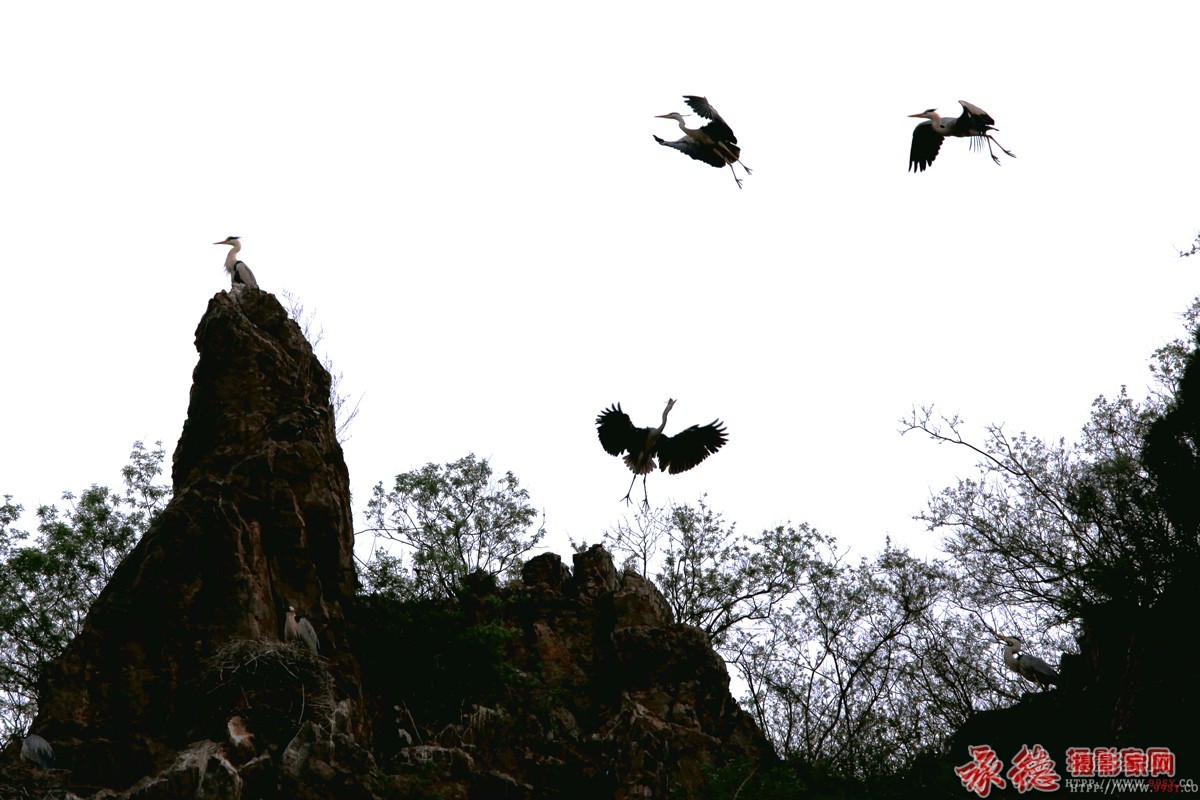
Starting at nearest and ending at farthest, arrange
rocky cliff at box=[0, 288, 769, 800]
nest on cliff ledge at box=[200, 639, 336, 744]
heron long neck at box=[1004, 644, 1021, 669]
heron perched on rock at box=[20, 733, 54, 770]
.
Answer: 1. heron perched on rock at box=[20, 733, 54, 770]
2. rocky cliff at box=[0, 288, 769, 800]
3. nest on cliff ledge at box=[200, 639, 336, 744]
4. heron long neck at box=[1004, 644, 1021, 669]

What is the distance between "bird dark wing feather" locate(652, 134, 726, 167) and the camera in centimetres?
1631

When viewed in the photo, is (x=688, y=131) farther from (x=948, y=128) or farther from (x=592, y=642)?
(x=592, y=642)

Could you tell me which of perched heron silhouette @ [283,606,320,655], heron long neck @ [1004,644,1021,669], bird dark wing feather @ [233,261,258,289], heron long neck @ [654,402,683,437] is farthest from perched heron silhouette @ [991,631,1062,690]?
bird dark wing feather @ [233,261,258,289]

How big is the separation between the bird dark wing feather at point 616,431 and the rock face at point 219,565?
3.77 metres

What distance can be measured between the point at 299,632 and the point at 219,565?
1087 millimetres

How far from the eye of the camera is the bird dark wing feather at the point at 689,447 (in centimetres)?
1731

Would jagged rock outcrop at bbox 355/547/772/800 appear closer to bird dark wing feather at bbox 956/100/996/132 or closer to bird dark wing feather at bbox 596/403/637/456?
bird dark wing feather at bbox 596/403/637/456

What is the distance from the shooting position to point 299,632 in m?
13.3

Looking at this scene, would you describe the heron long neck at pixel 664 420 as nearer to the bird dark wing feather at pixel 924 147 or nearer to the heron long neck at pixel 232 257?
the bird dark wing feather at pixel 924 147

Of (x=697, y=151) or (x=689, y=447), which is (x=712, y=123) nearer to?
(x=697, y=151)

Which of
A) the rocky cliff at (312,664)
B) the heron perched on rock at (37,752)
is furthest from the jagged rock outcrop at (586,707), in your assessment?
the heron perched on rock at (37,752)

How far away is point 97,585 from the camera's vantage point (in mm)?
17422

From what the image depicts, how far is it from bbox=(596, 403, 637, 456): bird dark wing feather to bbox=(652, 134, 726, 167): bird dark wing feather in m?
3.51

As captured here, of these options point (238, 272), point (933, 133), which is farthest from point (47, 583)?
point (933, 133)
